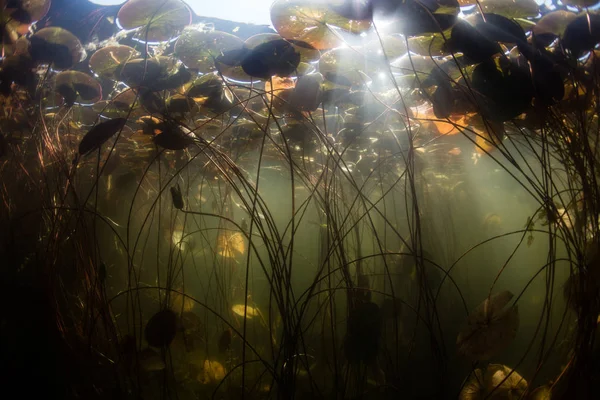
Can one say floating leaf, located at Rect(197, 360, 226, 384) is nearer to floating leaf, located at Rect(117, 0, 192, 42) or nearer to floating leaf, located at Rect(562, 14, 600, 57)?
floating leaf, located at Rect(117, 0, 192, 42)

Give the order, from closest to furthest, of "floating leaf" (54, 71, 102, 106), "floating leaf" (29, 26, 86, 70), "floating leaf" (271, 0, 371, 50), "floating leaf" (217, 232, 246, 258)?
"floating leaf" (271, 0, 371, 50) → "floating leaf" (29, 26, 86, 70) → "floating leaf" (54, 71, 102, 106) → "floating leaf" (217, 232, 246, 258)

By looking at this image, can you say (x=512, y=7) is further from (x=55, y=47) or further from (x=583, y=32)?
(x=55, y=47)

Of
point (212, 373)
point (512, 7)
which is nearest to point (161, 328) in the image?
point (212, 373)

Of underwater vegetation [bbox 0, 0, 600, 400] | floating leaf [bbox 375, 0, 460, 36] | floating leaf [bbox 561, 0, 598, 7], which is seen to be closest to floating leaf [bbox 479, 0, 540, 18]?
underwater vegetation [bbox 0, 0, 600, 400]

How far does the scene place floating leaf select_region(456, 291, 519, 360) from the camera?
1.41 meters

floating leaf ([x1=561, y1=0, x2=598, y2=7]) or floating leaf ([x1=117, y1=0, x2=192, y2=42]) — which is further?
floating leaf ([x1=117, y1=0, x2=192, y2=42])

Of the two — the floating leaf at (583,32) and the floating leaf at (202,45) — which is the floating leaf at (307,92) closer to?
the floating leaf at (202,45)

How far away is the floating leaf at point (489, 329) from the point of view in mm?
1414

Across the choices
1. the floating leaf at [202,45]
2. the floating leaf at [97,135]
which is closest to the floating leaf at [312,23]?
the floating leaf at [202,45]

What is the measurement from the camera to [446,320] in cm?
459

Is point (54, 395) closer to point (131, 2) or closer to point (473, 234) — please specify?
point (131, 2)

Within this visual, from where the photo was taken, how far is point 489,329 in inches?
56.5

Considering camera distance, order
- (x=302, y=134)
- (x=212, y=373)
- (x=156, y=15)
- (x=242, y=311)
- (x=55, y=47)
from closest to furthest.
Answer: (x=156, y=15)
(x=55, y=47)
(x=302, y=134)
(x=212, y=373)
(x=242, y=311)

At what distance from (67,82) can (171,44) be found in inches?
23.6
